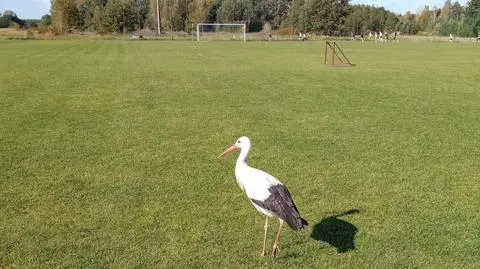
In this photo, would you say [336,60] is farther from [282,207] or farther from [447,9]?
[447,9]

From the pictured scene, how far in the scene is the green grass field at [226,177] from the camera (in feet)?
20.9

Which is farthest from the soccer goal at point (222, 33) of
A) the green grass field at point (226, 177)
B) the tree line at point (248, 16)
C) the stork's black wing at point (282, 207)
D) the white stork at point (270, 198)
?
the stork's black wing at point (282, 207)

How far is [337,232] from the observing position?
6.89m

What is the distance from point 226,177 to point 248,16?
421 ft

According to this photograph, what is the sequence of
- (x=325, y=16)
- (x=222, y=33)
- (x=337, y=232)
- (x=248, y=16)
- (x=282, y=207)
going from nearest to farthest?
(x=282, y=207)
(x=337, y=232)
(x=222, y=33)
(x=325, y=16)
(x=248, y=16)

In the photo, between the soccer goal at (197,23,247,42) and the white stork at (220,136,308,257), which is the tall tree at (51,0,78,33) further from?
the white stork at (220,136,308,257)

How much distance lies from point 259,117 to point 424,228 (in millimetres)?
8129

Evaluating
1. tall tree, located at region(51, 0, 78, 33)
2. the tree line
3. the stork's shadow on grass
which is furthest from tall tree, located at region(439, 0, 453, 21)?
the stork's shadow on grass

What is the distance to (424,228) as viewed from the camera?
23.2 ft

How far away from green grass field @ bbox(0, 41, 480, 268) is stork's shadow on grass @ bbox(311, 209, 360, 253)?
3cm

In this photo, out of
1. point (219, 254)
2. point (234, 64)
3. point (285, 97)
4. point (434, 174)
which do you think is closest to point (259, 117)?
point (285, 97)

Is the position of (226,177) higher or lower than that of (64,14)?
lower

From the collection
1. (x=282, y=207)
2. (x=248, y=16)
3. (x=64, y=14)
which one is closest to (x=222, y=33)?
(x=64, y=14)

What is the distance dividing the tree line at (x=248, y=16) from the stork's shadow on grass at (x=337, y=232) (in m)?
98.8
